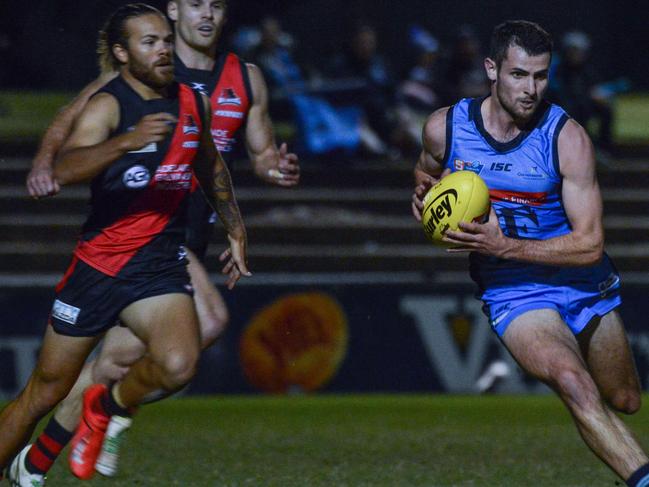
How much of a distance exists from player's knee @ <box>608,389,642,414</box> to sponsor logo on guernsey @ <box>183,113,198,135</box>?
2339 millimetres

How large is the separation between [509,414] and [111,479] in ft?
16.1

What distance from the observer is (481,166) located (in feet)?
21.1

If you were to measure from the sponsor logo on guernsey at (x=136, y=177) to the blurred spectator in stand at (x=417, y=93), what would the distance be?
10.7 m

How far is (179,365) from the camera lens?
6137 mm

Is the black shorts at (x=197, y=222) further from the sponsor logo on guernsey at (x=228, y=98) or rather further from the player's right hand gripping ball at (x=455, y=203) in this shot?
the player's right hand gripping ball at (x=455, y=203)

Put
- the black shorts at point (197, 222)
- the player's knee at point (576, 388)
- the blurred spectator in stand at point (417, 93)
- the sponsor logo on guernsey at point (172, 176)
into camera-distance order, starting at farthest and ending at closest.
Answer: the blurred spectator in stand at point (417, 93), the black shorts at point (197, 222), the sponsor logo on guernsey at point (172, 176), the player's knee at point (576, 388)

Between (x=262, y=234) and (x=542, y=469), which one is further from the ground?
(x=542, y=469)

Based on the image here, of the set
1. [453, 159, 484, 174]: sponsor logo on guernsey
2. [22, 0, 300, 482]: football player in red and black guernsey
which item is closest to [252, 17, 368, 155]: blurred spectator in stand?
[22, 0, 300, 482]: football player in red and black guernsey

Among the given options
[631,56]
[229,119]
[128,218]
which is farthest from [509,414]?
[631,56]

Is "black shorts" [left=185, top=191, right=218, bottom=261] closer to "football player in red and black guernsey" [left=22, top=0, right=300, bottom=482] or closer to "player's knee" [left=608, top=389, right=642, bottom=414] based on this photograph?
"football player in red and black guernsey" [left=22, top=0, right=300, bottom=482]

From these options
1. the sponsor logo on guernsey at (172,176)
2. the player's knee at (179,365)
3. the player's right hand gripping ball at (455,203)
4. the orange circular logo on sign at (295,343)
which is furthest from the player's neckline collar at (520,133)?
the orange circular logo on sign at (295,343)

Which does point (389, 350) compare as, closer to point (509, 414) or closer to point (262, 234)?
point (509, 414)

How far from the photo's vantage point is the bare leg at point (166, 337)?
6.14 m

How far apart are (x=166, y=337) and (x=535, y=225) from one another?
179 centimetres
